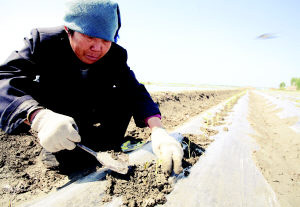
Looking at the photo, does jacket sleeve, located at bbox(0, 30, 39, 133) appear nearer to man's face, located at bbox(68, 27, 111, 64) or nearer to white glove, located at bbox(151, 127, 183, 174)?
man's face, located at bbox(68, 27, 111, 64)

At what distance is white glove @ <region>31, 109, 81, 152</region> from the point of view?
100 centimetres

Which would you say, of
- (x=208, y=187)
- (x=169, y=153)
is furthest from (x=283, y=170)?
(x=169, y=153)

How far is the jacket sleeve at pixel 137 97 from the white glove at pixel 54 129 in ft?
2.44

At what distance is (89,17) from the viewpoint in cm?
117

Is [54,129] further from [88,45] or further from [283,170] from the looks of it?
[283,170]

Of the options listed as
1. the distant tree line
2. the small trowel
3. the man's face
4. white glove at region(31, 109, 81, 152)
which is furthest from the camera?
the distant tree line

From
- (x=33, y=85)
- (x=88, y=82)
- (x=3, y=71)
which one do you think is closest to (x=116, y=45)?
(x=88, y=82)

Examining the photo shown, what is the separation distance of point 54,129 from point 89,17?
0.80 m

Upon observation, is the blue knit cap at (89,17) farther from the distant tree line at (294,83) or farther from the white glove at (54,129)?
the distant tree line at (294,83)

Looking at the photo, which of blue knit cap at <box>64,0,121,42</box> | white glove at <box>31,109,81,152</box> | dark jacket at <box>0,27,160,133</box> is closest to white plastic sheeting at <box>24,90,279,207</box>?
white glove at <box>31,109,81,152</box>

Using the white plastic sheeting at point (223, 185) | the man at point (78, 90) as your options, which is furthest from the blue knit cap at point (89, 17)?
the white plastic sheeting at point (223, 185)

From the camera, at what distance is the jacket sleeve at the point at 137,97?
165cm

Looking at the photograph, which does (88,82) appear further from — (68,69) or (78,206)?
(78,206)

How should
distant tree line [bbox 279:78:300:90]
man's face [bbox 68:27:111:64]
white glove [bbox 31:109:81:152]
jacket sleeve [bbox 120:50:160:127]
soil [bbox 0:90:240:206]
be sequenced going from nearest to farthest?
1. white glove [bbox 31:109:81:152]
2. man's face [bbox 68:27:111:64]
3. soil [bbox 0:90:240:206]
4. jacket sleeve [bbox 120:50:160:127]
5. distant tree line [bbox 279:78:300:90]
